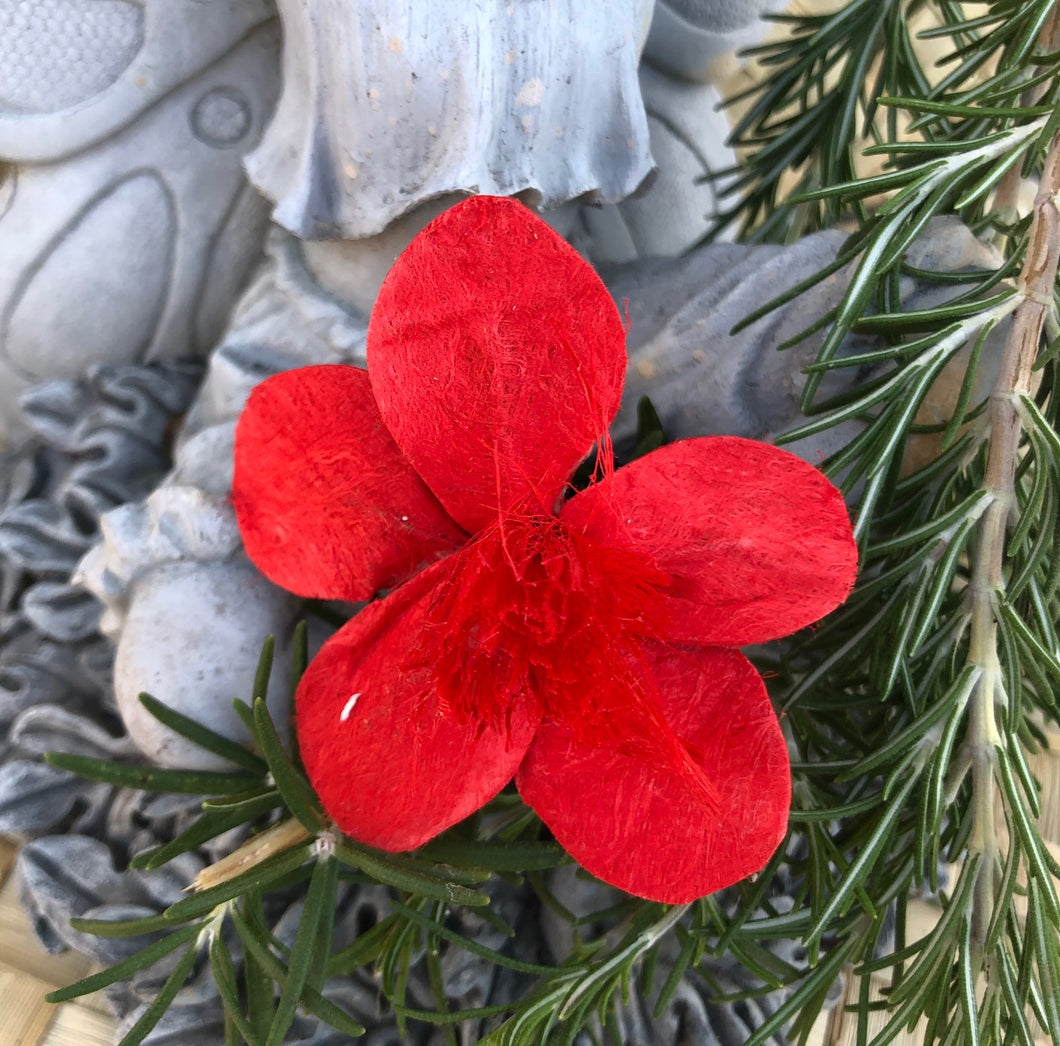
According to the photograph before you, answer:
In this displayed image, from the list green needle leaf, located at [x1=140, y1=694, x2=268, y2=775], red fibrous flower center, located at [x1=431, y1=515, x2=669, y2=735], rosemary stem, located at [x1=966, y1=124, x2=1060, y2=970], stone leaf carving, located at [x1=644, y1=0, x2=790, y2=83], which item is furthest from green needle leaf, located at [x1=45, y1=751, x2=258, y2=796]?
stone leaf carving, located at [x1=644, y1=0, x2=790, y2=83]

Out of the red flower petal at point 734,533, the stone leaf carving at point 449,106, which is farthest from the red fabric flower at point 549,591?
the stone leaf carving at point 449,106

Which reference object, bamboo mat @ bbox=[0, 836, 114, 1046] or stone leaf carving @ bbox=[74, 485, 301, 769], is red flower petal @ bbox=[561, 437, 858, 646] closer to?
stone leaf carving @ bbox=[74, 485, 301, 769]

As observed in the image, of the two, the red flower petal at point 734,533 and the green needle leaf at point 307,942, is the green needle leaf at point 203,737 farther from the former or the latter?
the red flower petal at point 734,533

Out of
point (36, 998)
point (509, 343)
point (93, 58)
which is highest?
point (93, 58)

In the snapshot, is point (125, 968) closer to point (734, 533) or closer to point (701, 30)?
point (734, 533)

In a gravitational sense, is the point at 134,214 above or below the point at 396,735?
above

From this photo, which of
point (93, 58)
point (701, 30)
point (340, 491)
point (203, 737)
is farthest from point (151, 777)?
point (701, 30)

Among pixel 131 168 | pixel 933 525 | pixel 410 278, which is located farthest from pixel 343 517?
pixel 131 168

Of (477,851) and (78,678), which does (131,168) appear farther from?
(477,851)
